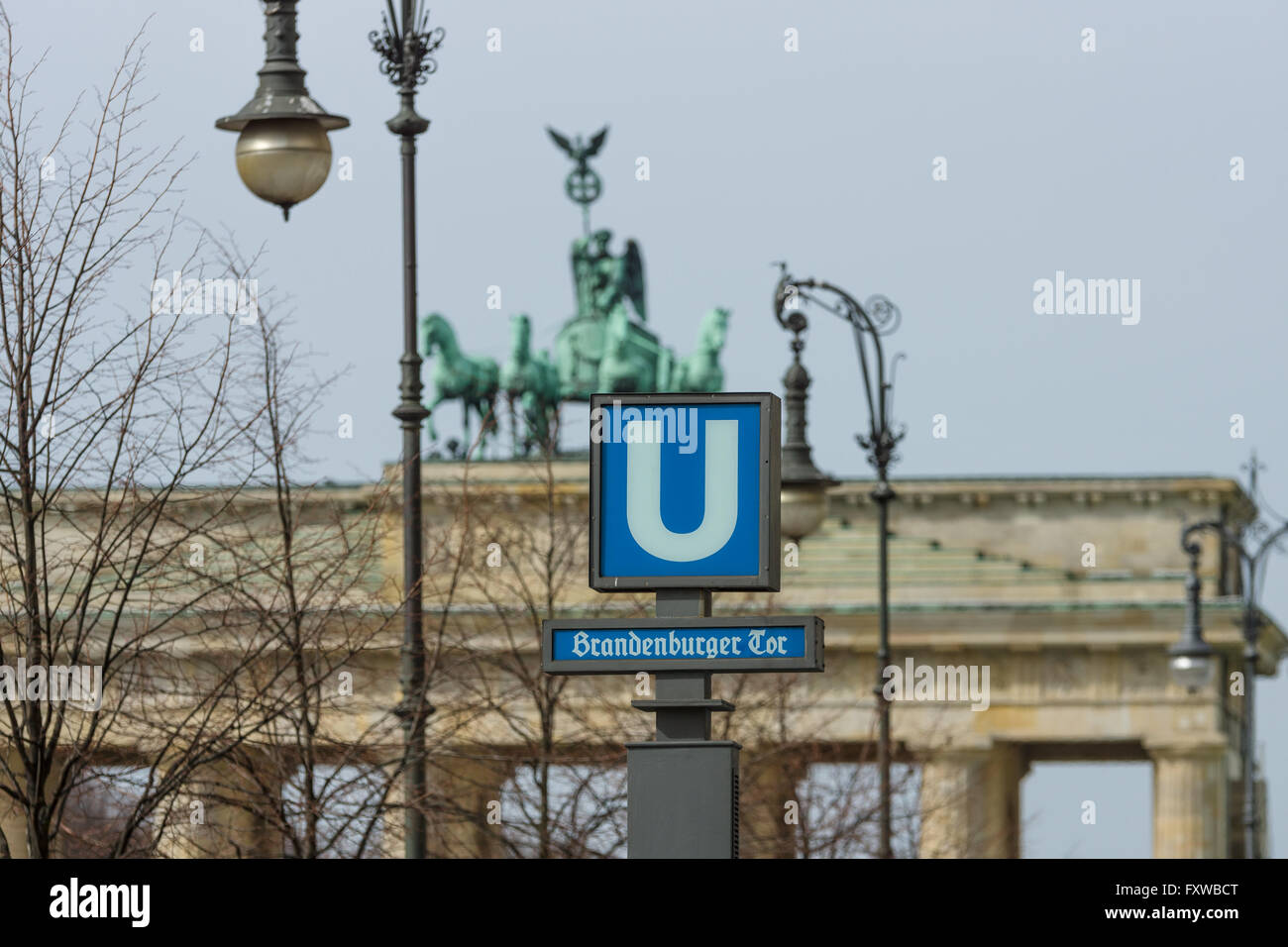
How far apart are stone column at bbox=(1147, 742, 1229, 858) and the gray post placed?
214 feet

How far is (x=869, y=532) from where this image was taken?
76438 mm

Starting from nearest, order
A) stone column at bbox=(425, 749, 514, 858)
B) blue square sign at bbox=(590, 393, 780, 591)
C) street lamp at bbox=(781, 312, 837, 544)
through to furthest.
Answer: blue square sign at bbox=(590, 393, 780, 591)
stone column at bbox=(425, 749, 514, 858)
street lamp at bbox=(781, 312, 837, 544)

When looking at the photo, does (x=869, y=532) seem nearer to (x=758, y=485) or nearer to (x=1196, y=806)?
(x=1196, y=806)

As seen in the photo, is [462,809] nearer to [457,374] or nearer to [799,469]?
[799,469]

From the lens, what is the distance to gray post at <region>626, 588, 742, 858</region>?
488 inches

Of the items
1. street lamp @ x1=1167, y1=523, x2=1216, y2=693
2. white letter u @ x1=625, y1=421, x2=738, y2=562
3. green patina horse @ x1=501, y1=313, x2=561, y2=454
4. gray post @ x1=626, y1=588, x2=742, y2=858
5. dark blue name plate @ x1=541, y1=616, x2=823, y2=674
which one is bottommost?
gray post @ x1=626, y1=588, x2=742, y2=858

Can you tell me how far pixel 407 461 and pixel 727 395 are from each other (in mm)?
10963

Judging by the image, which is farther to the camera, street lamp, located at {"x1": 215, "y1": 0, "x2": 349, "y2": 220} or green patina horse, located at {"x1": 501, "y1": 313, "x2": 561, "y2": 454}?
green patina horse, located at {"x1": 501, "y1": 313, "x2": 561, "y2": 454}

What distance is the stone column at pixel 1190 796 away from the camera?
251 feet

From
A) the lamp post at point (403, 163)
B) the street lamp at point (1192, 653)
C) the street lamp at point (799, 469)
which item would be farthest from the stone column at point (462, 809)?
the street lamp at point (1192, 653)

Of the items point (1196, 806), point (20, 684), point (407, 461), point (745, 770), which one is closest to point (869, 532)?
point (1196, 806)

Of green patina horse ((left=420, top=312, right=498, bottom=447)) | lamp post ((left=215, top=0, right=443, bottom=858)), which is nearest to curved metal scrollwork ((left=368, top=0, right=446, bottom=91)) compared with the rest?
lamp post ((left=215, top=0, right=443, bottom=858))

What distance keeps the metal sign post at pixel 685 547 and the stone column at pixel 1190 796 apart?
64884mm

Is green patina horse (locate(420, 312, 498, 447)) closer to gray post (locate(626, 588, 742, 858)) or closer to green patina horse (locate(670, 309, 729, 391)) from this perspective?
green patina horse (locate(670, 309, 729, 391))
